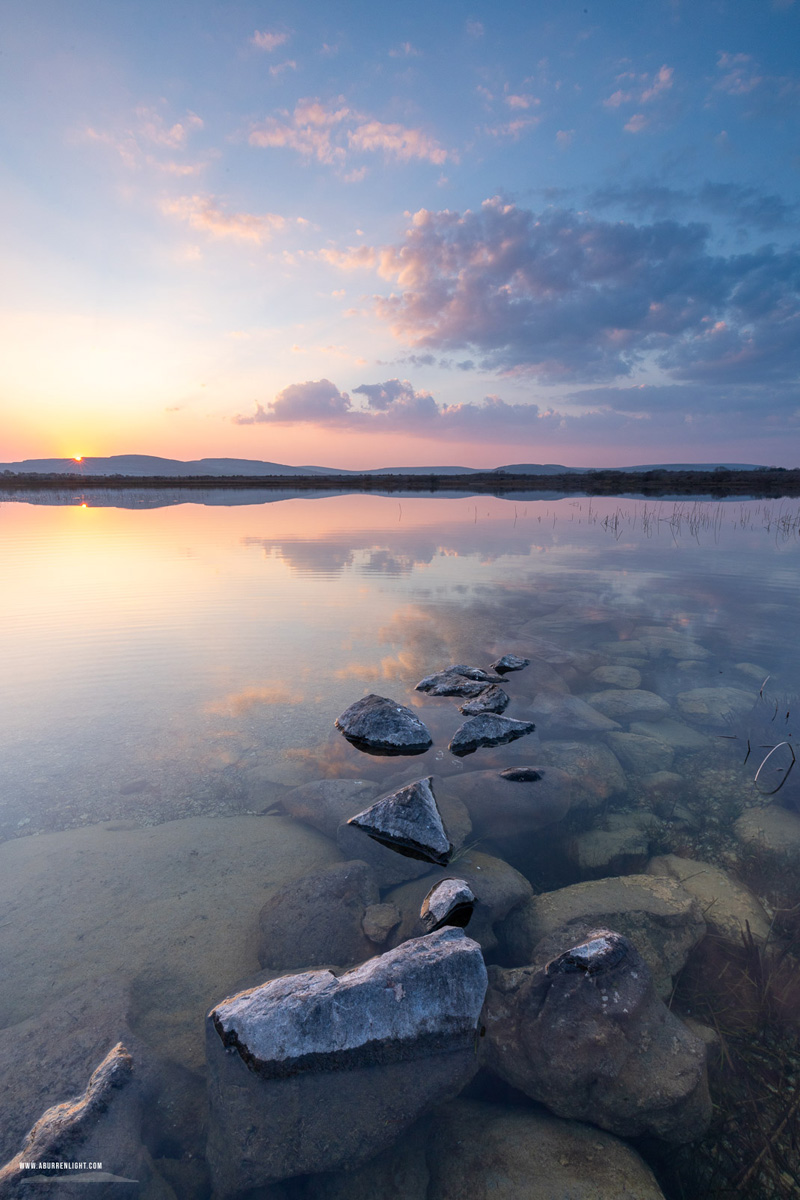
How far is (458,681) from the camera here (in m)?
9.98

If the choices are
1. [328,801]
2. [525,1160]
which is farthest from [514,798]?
[525,1160]

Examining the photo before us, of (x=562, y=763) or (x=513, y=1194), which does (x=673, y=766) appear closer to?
(x=562, y=763)

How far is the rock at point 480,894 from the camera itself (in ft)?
15.6

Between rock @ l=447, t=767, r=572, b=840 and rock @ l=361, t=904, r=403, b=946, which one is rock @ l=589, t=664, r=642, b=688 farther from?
rock @ l=361, t=904, r=403, b=946

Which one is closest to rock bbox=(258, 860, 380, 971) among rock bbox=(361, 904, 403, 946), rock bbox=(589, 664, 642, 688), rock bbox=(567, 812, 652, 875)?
rock bbox=(361, 904, 403, 946)

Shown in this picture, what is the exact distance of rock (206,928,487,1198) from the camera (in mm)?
3250

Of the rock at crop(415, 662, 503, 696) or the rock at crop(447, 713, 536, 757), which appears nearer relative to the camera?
the rock at crop(447, 713, 536, 757)

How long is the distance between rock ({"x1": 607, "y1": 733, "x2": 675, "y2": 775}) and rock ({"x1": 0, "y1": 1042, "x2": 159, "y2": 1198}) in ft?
22.0

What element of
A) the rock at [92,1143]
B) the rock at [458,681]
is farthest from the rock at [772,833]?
the rock at [92,1143]

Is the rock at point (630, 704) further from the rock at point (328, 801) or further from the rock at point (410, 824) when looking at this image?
the rock at point (328, 801)

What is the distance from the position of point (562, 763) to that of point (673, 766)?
5.42 ft

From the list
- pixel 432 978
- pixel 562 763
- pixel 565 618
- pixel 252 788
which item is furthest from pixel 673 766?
pixel 565 618

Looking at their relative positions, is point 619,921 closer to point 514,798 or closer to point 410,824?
point 514,798

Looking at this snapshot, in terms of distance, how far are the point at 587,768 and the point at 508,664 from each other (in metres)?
3.76
